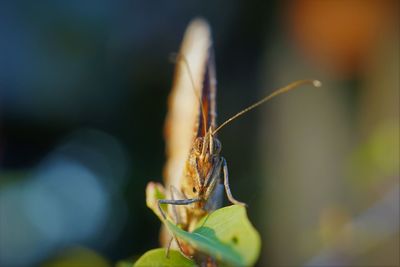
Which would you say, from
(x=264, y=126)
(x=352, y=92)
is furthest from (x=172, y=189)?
(x=264, y=126)

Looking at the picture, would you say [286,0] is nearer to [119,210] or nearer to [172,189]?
[119,210]

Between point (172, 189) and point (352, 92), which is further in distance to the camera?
point (352, 92)

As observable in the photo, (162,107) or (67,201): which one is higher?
(162,107)

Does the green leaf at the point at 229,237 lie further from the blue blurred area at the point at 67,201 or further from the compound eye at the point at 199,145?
the blue blurred area at the point at 67,201

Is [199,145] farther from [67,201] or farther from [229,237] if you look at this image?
[67,201]

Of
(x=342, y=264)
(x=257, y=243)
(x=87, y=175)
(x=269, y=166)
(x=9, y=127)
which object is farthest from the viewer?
(x=269, y=166)

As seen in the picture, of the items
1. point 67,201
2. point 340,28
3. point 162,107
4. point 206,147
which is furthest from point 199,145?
point 340,28
